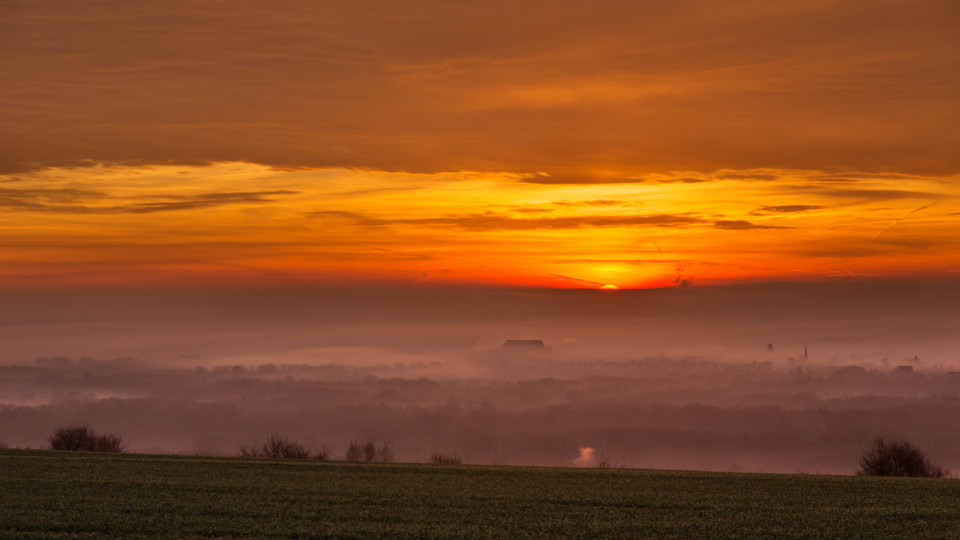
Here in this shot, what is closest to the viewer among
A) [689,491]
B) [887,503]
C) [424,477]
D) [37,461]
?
[887,503]

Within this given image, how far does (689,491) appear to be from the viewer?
18156mm

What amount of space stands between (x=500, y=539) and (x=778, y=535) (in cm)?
414

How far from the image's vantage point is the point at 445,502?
16375 mm

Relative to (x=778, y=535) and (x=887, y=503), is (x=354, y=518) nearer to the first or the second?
(x=778, y=535)

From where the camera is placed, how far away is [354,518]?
48.1 feet

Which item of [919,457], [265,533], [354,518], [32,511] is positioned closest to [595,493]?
[354,518]

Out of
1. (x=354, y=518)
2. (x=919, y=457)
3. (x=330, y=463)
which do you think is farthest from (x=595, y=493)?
(x=919, y=457)

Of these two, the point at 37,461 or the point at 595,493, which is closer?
the point at 595,493

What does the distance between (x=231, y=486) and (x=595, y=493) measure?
710 centimetres

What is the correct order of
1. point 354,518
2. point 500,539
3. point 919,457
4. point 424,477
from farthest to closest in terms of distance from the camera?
point 919,457 → point 424,477 → point 354,518 → point 500,539

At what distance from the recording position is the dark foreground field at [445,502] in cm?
1380

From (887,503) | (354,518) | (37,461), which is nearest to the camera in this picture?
(354,518)

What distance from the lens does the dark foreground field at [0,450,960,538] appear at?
1380cm

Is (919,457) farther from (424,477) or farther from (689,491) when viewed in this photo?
(424,477)
